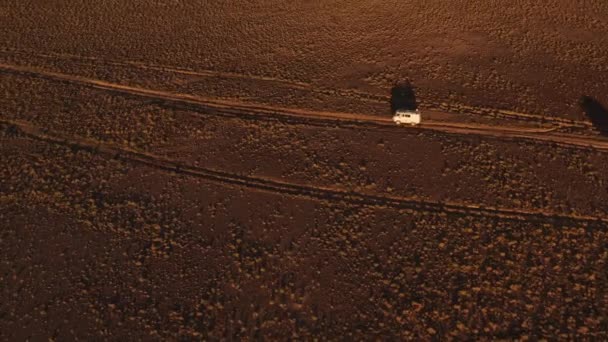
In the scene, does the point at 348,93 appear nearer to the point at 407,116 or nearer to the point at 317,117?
the point at 317,117

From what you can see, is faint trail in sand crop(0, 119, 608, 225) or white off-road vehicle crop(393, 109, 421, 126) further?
white off-road vehicle crop(393, 109, 421, 126)

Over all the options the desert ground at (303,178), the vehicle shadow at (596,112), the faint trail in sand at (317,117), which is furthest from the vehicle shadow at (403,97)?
the vehicle shadow at (596,112)

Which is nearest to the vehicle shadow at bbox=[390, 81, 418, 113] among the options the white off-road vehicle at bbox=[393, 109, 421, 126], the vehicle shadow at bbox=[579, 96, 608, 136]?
the white off-road vehicle at bbox=[393, 109, 421, 126]

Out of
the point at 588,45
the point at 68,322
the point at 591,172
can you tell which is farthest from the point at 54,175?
the point at 588,45

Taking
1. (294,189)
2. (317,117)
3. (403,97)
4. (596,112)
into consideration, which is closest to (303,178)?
(294,189)

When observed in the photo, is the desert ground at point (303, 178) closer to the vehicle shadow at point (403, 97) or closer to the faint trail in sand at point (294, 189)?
the faint trail in sand at point (294, 189)

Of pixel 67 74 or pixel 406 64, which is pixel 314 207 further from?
pixel 67 74

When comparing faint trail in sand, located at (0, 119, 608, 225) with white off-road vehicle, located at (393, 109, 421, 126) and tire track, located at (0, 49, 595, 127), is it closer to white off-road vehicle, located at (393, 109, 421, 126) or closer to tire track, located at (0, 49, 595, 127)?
white off-road vehicle, located at (393, 109, 421, 126)
